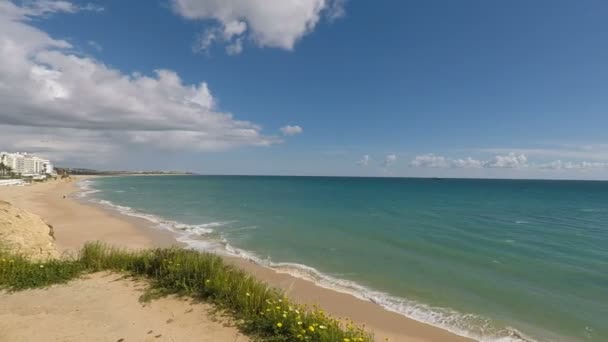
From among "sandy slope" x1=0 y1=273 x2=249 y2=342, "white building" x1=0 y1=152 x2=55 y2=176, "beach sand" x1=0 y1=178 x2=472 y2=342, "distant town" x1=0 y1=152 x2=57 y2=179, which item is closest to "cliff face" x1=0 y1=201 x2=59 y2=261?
"beach sand" x1=0 y1=178 x2=472 y2=342

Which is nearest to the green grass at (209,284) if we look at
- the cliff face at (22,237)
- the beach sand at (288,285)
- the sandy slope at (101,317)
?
the sandy slope at (101,317)

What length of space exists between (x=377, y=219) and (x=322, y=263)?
15493 millimetres

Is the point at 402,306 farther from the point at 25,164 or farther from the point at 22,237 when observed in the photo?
the point at 25,164

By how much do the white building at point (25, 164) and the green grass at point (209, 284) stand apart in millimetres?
156682

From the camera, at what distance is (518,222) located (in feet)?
93.5

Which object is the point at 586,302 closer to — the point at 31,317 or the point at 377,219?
the point at 31,317

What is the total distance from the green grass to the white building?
157 m

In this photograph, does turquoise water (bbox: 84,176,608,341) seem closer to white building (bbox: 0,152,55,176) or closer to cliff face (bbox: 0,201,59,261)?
cliff face (bbox: 0,201,59,261)

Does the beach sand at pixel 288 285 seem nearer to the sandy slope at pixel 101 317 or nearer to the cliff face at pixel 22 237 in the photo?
the sandy slope at pixel 101 317

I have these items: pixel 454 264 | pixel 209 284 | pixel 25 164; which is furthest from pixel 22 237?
pixel 25 164

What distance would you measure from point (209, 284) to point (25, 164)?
192863 mm

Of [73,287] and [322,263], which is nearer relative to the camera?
[73,287]

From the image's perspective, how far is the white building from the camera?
132 meters

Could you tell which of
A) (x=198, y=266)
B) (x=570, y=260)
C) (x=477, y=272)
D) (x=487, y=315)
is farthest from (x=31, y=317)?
(x=570, y=260)
